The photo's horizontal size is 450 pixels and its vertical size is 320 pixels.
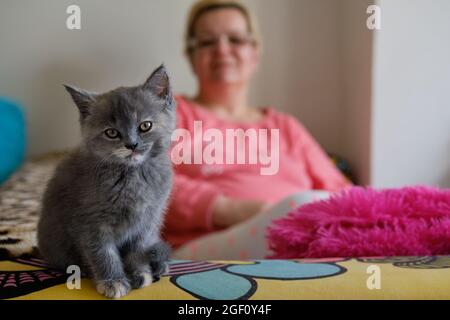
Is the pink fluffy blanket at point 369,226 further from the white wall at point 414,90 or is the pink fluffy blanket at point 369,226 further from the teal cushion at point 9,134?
the teal cushion at point 9,134

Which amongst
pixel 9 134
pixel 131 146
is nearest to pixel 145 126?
pixel 131 146

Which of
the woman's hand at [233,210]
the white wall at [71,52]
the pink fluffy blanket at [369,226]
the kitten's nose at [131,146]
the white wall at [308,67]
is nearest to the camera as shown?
the kitten's nose at [131,146]

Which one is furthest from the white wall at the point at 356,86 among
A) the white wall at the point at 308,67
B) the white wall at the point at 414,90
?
the white wall at the point at 414,90

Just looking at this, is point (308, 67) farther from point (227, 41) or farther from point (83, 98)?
point (83, 98)

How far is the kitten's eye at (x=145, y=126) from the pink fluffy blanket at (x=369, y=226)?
309 mm

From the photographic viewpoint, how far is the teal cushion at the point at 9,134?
45.6 inches

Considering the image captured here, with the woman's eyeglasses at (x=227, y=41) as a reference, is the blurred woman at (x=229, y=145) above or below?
below

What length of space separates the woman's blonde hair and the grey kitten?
2.67ft

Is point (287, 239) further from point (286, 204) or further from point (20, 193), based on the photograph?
point (20, 193)

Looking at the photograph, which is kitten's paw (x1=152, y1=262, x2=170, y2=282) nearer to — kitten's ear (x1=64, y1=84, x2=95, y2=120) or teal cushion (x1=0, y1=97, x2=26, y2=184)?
kitten's ear (x1=64, y1=84, x2=95, y2=120)

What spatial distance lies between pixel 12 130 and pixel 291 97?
2.92ft

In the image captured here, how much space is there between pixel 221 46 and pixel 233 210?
1.60 ft

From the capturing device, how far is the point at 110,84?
1184mm
